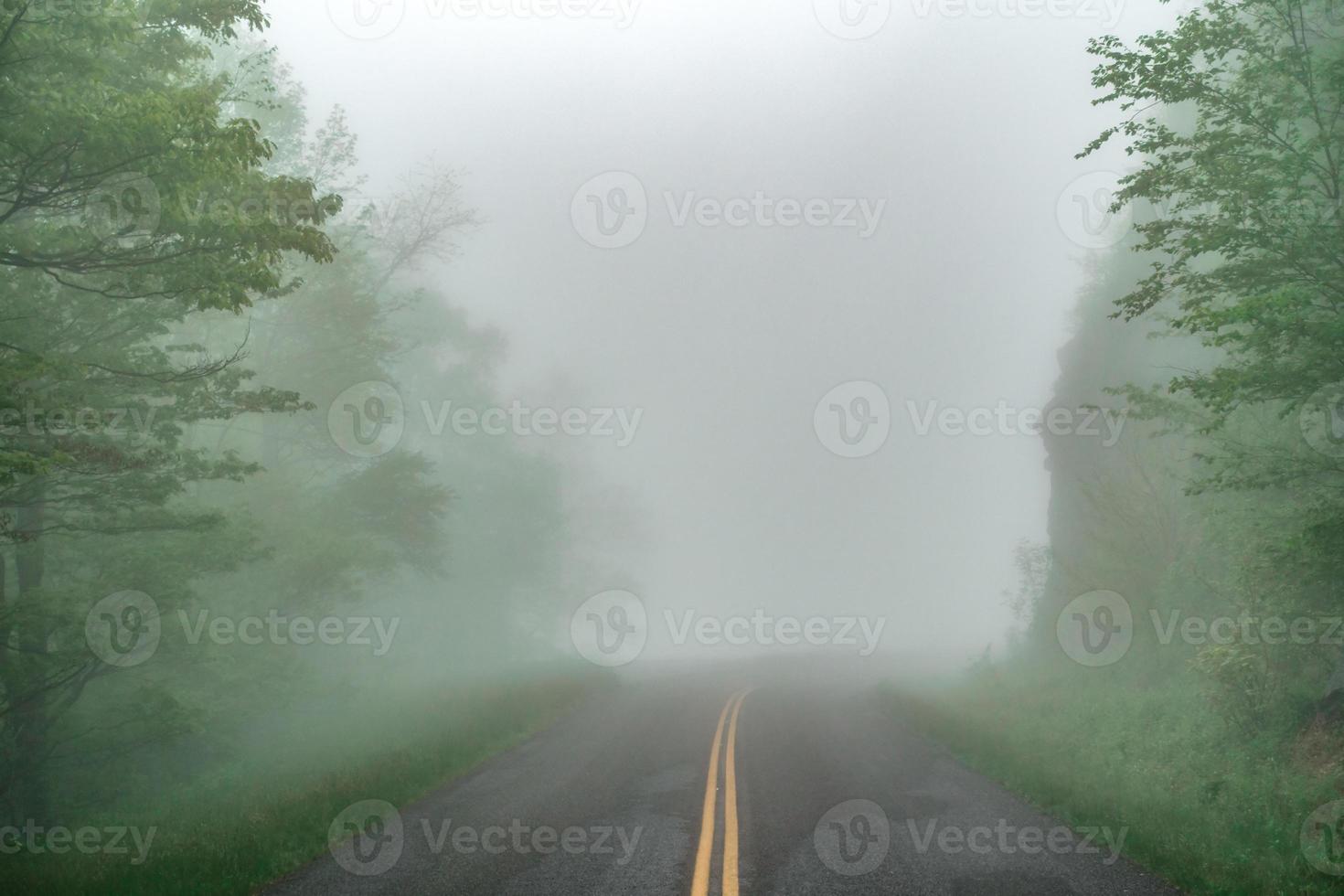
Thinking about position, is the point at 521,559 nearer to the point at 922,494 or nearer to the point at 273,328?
the point at 273,328

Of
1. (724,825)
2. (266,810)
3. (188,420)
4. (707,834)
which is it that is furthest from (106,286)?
(724,825)

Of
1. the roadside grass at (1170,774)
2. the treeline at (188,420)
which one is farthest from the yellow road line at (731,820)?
the treeline at (188,420)

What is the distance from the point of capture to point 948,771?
12.5 metres

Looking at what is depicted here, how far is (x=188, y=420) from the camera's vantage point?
13.1 metres

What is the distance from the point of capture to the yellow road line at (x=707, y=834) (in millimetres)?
7035

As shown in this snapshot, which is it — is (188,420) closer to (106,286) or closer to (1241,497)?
(106,286)

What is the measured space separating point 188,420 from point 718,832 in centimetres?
1121

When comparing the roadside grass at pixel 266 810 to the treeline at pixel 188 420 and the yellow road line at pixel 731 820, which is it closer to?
the treeline at pixel 188 420

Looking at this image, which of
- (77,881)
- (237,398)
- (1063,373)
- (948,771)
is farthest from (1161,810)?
(1063,373)

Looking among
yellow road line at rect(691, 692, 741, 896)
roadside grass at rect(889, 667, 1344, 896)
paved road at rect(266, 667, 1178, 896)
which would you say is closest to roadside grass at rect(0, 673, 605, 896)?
paved road at rect(266, 667, 1178, 896)

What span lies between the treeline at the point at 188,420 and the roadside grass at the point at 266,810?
1.43 feet

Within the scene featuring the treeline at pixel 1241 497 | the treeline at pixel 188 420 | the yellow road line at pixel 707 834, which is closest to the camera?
the yellow road line at pixel 707 834

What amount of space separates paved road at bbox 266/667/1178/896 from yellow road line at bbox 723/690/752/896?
34mm

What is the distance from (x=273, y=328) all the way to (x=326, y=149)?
589cm
